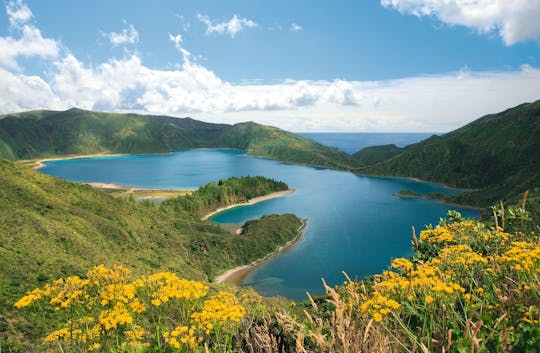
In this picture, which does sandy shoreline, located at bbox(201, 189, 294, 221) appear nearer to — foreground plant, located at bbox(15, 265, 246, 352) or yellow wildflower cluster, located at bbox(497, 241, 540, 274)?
foreground plant, located at bbox(15, 265, 246, 352)

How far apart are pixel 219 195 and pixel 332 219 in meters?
43.5

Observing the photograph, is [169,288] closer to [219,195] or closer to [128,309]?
[128,309]

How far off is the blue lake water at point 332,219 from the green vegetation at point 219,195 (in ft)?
19.9

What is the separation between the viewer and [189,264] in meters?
54.0

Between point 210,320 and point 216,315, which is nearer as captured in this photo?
point 216,315

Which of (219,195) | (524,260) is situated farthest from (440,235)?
(219,195)

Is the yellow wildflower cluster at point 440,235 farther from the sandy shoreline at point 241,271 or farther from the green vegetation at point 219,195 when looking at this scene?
the green vegetation at point 219,195

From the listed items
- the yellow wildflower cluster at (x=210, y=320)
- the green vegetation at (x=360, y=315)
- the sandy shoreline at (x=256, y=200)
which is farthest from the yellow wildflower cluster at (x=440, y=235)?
the sandy shoreline at (x=256, y=200)

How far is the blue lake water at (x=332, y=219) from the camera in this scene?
59.1 metres

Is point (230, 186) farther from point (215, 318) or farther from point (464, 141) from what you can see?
point (464, 141)

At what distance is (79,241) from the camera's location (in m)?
34.9

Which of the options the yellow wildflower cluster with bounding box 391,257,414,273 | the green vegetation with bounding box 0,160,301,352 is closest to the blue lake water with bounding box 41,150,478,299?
the green vegetation with bounding box 0,160,301,352

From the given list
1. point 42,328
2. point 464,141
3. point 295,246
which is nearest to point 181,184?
point 295,246

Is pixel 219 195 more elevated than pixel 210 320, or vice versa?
pixel 210 320
